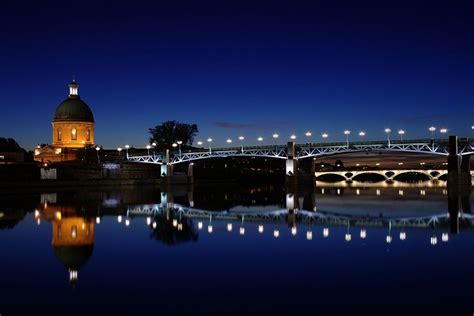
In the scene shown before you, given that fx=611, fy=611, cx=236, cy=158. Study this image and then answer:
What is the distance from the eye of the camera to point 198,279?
17.4 meters

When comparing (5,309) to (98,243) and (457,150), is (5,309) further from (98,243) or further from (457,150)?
(457,150)

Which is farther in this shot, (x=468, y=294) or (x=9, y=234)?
(x=9, y=234)

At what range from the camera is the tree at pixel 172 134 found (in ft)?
453

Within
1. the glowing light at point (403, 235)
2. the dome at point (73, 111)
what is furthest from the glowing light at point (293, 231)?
the dome at point (73, 111)

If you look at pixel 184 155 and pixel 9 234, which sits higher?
pixel 184 155

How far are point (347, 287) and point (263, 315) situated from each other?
3489mm

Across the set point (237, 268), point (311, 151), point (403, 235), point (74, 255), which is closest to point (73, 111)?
point (311, 151)

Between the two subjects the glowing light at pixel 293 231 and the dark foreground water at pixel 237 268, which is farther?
the glowing light at pixel 293 231

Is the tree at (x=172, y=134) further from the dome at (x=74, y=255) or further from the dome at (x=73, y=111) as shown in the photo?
the dome at (x=74, y=255)

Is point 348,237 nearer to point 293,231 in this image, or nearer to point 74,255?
point 293,231

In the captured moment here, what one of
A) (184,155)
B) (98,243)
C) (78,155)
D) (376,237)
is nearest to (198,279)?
(98,243)

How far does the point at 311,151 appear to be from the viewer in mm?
110938

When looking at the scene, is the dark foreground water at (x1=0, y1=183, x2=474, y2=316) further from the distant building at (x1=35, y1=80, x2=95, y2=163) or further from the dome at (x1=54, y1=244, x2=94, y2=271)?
the distant building at (x1=35, y1=80, x2=95, y2=163)

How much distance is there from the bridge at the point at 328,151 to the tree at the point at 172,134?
49.6 feet
